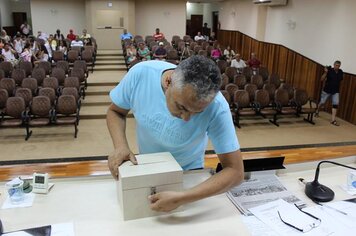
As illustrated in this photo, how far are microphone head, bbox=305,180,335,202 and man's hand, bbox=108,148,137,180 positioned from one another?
937 mm

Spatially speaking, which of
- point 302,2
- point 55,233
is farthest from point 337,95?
point 55,233

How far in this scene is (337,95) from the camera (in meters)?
7.96

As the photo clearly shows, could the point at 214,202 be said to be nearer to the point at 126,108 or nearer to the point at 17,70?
the point at 126,108

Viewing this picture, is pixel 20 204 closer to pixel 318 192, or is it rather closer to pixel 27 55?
pixel 318 192

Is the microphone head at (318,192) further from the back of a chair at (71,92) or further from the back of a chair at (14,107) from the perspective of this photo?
the back of a chair at (71,92)

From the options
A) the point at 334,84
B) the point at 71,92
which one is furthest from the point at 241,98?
the point at 71,92

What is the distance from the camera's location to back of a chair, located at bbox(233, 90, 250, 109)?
7336 mm

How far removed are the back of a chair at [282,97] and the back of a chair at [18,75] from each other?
20.7ft

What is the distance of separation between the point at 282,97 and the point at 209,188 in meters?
6.83

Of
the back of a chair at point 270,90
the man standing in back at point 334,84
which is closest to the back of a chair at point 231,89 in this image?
the back of a chair at point 270,90

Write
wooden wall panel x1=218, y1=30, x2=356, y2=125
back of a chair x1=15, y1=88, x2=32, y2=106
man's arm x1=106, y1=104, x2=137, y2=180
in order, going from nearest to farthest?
man's arm x1=106, y1=104, x2=137, y2=180
back of a chair x1=15, y1=88, x2=32, y2=106
wooden wall panel x1=218, y1=30, x2=356, y2=125

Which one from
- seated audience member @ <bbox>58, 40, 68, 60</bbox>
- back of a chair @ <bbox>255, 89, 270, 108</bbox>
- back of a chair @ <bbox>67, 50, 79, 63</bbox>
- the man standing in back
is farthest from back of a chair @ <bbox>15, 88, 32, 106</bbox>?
the man standing in back

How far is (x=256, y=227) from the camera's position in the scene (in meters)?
1.45

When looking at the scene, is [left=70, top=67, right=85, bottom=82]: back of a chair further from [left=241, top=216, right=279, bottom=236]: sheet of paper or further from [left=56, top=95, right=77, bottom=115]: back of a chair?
[left=241, top=216, right=279, bottom=236]: sheet of paper
